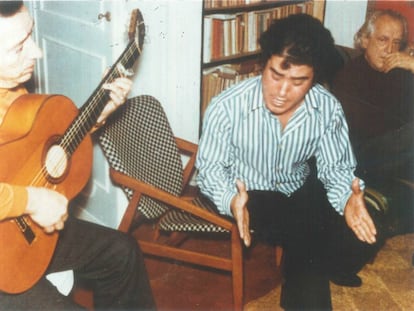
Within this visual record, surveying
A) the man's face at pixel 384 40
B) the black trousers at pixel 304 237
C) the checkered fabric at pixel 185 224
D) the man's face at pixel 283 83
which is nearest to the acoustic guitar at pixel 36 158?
the checkered fabric at pixel 185 224

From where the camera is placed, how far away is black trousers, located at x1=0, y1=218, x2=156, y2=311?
1.70m

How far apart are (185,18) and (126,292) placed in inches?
57.9

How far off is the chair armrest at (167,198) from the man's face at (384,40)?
1.52 meters

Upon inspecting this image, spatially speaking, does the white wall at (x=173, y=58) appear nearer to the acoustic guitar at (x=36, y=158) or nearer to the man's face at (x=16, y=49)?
the acoustic guitar at (x=36, y=158)

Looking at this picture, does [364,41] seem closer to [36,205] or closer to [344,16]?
[344,16]

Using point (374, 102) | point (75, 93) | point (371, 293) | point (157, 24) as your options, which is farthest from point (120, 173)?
point (374, 102)

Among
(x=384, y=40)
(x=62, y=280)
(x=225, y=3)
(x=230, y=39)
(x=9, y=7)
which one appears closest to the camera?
(x=9, y=7)

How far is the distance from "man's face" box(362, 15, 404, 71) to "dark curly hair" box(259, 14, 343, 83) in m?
1.07

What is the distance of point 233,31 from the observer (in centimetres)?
318

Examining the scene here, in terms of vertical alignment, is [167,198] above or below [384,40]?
below

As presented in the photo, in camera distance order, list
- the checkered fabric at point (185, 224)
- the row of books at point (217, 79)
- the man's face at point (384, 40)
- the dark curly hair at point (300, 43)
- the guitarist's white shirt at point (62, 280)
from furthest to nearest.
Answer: the row of books at point (217, 79) < the man's face at point (384, 40) < the checkered fabric at point (185, 224) < the dark curly hair at point (300, 43) < the guitarist's white shirt at point (62, 280)

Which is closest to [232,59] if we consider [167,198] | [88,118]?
[167,198]

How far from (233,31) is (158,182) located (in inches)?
51.5

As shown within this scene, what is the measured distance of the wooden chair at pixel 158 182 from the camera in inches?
77.7
